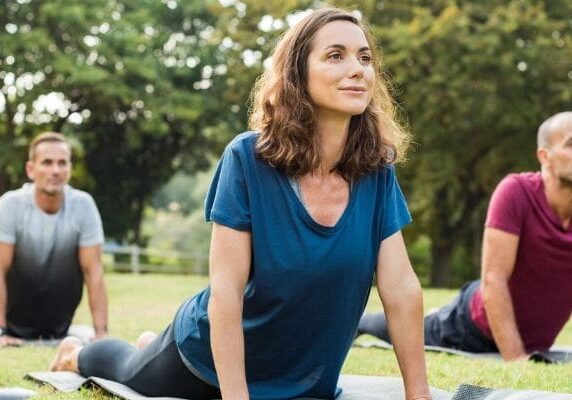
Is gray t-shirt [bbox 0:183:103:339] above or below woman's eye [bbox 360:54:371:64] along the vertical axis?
below

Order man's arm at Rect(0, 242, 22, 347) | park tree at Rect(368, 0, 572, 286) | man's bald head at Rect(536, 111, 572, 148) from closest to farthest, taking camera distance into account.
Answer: man's bald head at Rect(536, 111, 572, 148) → man's arm at Rect(0, 242, 22, 347) → park tree at Rect(368, 0, 572, 286)

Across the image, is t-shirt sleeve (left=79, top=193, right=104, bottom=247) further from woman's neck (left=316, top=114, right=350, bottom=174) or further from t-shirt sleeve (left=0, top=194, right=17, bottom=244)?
woman's neck (left=316, top=114, right=350, bottom=174)

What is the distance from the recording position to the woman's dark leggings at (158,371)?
152 inches

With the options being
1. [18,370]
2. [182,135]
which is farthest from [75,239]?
[182,135]

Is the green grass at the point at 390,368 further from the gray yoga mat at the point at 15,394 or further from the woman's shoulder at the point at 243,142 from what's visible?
the woman's shoulder at the point at 243,142

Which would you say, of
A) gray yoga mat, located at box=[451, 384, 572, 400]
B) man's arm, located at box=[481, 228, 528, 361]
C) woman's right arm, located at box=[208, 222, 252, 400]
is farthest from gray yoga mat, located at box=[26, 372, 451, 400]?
man's arm, located at box=[481, 228, 528, 361]

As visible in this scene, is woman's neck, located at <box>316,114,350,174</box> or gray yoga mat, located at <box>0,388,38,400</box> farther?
gray yoga mat, located at <box>0,388,38,400</box>

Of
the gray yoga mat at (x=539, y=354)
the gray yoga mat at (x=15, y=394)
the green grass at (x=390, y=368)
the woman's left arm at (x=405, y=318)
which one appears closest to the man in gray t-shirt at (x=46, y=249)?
the green grass at (x=390, y=368)

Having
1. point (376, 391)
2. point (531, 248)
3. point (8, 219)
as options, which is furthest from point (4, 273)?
point (376, 391)

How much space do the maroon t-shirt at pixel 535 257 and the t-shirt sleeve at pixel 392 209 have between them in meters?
2.44

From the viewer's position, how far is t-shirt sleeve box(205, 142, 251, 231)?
340 cm

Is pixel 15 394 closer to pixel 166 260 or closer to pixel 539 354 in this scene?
pixel 539 354

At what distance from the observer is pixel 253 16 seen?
2470cm

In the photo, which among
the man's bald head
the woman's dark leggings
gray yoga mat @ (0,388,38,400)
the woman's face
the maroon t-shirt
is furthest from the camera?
the maroon t-shirt
